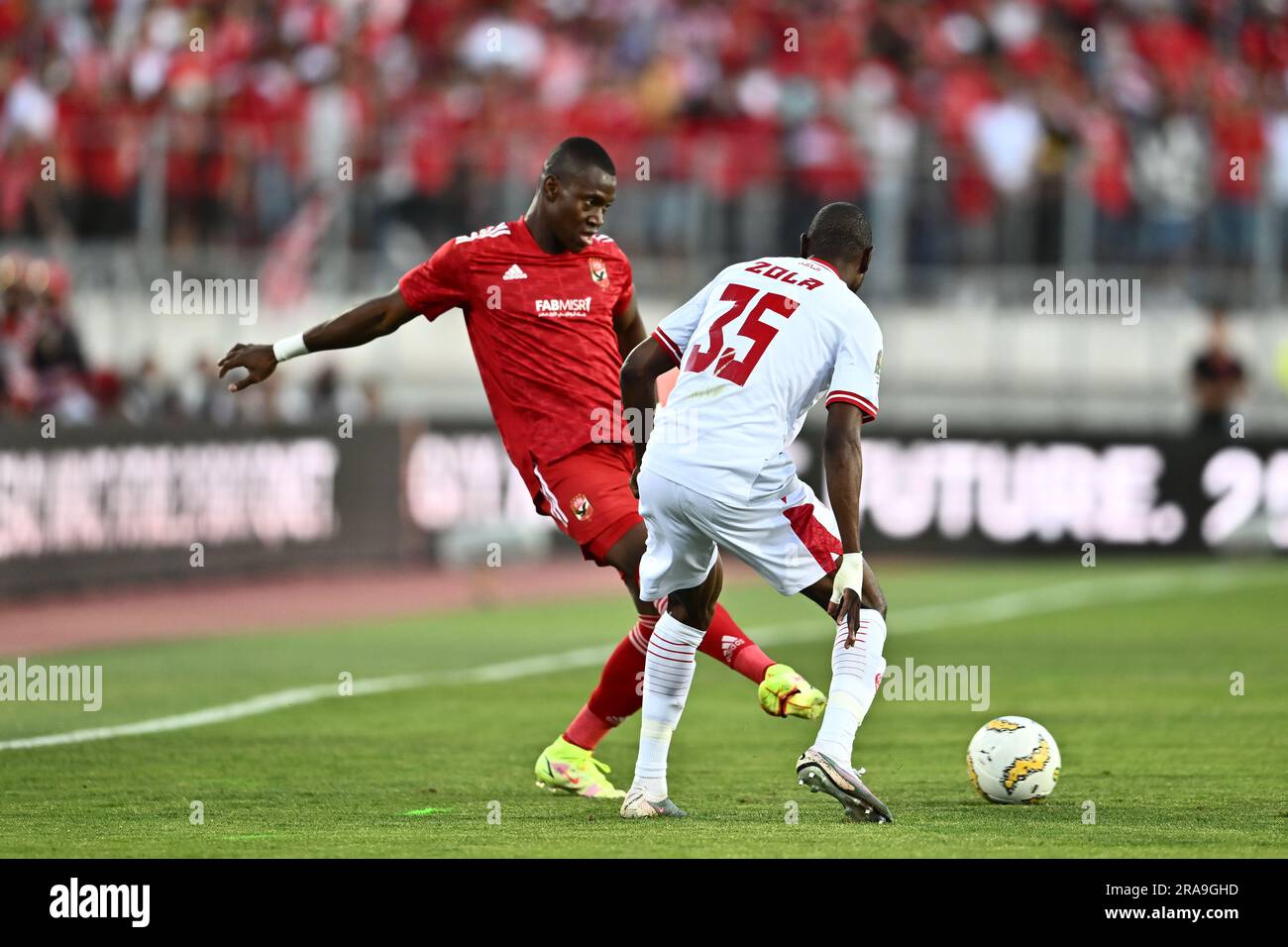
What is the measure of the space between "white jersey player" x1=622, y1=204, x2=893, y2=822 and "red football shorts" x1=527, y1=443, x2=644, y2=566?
2.17 feet

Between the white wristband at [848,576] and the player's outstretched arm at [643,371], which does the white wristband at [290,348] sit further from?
the white wristband at [848,576]

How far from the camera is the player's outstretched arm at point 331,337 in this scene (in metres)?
9.12

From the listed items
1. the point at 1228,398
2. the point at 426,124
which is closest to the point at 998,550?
the point at 1228,398

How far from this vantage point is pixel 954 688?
1352 cm

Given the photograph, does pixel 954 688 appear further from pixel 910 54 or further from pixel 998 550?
pixel 910 54

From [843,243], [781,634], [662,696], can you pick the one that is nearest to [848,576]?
[662,696]

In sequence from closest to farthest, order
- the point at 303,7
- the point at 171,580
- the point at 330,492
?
the point at 171,580, the point at 330,492, the point at 303,7

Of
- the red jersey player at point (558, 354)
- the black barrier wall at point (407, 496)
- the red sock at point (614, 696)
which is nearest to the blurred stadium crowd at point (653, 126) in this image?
the black barrier wall at point (407, 496)

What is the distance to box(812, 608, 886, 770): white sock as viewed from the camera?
786 cm

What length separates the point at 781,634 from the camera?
16.8 meters

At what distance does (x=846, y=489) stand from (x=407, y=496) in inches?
611

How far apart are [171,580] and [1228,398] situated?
11251 millimetres

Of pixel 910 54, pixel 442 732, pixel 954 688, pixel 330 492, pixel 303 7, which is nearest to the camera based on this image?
pixel 442 732

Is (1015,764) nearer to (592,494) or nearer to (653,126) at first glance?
(592,494)
